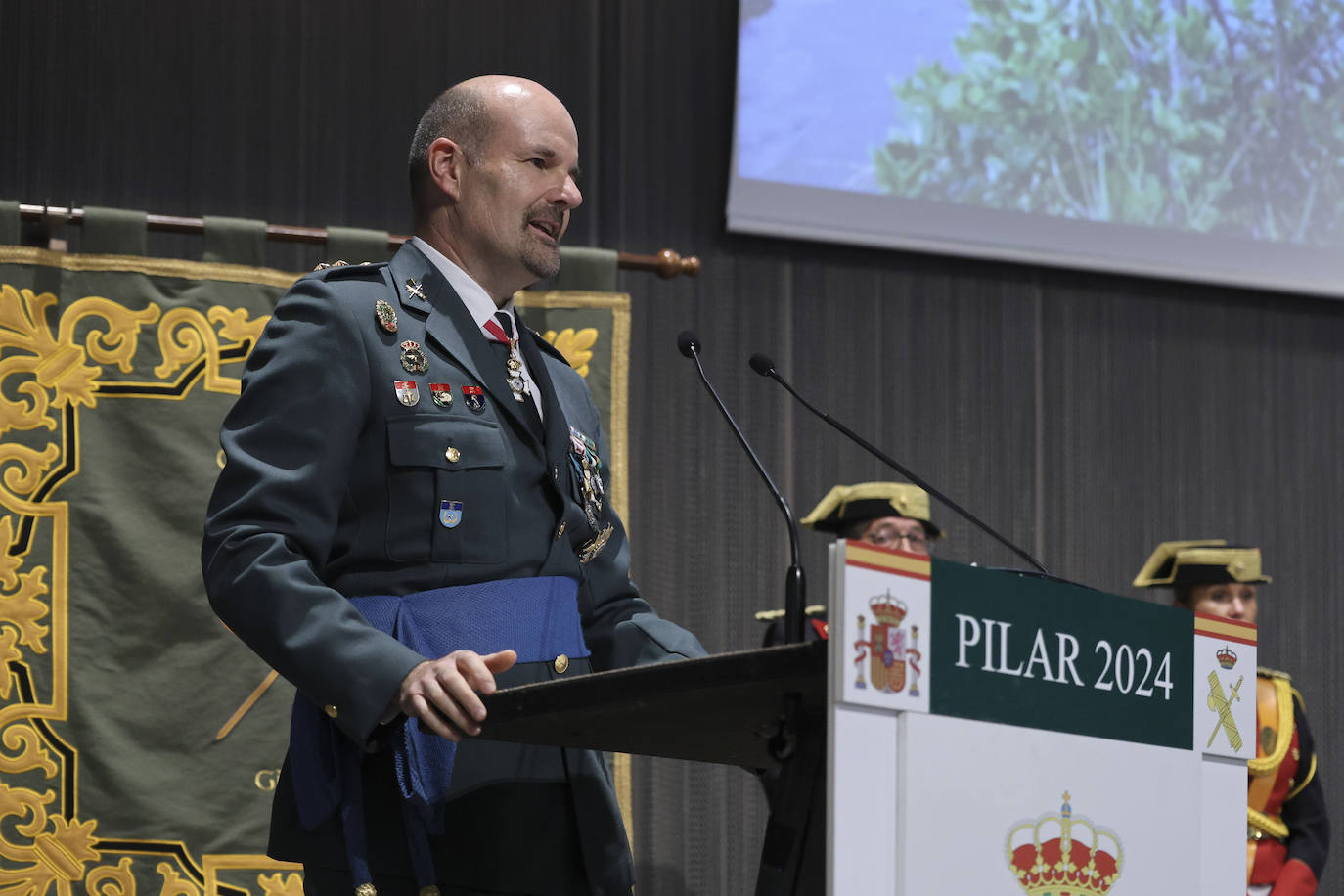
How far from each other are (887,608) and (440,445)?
21.2 inches

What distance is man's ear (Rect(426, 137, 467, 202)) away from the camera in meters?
1.71

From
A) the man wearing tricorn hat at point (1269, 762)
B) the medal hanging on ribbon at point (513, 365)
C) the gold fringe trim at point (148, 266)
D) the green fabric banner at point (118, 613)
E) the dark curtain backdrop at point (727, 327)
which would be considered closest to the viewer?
the medal hanging on ribbon at point (513, 365)

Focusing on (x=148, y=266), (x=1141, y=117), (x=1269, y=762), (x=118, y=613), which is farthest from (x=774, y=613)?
(x=1141, y=117)

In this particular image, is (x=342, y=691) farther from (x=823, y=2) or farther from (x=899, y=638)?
(x=823, y=2)

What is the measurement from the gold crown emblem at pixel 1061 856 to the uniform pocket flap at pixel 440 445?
1.99 feet

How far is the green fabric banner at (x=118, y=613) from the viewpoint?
3082 mm

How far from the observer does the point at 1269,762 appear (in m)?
3.95

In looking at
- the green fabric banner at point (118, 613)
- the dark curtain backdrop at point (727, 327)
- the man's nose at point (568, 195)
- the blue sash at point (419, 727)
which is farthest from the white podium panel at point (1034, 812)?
the dark curtain backdrop at point (727, 327)

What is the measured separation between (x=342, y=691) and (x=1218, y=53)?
3807mm

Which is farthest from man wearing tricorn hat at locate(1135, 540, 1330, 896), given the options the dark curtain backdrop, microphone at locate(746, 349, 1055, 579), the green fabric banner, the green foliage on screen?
microphone at locate(746, 349, 1055, 579)

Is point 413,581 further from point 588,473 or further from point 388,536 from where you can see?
point 588,473

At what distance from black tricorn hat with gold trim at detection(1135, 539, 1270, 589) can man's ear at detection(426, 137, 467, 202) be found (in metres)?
2.79

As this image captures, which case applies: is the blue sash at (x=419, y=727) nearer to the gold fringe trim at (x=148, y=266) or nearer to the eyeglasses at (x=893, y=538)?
the gold fringe trim at (x=148, y=266)

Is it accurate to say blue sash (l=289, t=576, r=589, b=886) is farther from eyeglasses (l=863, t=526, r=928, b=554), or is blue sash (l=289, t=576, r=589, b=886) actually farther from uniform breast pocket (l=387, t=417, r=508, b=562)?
eyeglasses (l=863, t=526, r=928, b=554)
